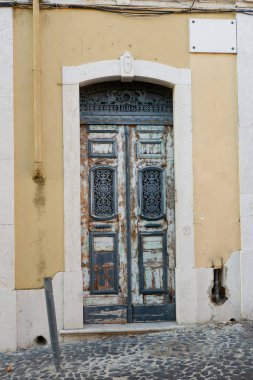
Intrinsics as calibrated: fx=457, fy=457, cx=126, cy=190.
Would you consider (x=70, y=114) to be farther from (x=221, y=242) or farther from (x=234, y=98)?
(x=221, y=242)

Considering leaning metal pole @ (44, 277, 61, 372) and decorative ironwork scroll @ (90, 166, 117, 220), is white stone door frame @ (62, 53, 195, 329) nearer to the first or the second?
decorative ironwork scroll @ (90, 166, 117, 220)

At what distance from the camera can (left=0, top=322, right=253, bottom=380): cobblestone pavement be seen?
13.8 ft

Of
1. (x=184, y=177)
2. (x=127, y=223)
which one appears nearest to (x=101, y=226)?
(x=127, y=223)

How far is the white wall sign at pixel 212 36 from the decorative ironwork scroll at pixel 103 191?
1798mm

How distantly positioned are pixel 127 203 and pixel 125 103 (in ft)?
4.09

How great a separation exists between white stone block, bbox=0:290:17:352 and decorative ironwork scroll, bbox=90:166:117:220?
1379 mm

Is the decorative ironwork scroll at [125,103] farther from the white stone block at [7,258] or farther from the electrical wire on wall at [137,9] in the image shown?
the white stone block at [7,258]

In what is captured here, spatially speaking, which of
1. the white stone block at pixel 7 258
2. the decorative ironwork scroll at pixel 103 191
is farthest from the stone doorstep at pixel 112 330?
the decorative ironwork scroll at pixel 103 191

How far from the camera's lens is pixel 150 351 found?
4742 mm

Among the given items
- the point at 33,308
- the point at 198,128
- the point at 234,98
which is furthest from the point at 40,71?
the point at 33,308

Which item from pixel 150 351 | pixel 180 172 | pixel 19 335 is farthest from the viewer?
pixel 180 172

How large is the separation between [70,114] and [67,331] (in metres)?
2.48

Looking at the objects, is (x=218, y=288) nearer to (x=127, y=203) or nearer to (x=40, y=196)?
(x=127, y=203)

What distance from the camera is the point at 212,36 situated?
18.1 ft
